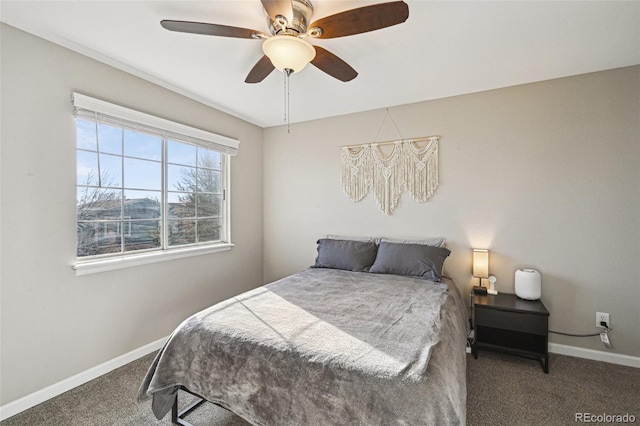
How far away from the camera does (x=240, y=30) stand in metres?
1.59

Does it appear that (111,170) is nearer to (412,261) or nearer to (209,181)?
(209,181)

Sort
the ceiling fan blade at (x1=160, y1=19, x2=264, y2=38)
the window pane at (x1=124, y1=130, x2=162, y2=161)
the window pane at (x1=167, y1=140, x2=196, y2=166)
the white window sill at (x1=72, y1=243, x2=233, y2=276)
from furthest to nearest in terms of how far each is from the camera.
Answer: the window pane at (x1=167, y1=140, x2=196, y2=166) < the window pane at (x1=124, y1=130, x2=162, y2=161) < the white window sill at (x1=72, y1=243, x2=233, y2=276) < the ceiling fan blade at (x1=160, y1=19, x2=264, y2=38)

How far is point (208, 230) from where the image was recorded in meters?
3.41

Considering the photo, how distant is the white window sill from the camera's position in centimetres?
221

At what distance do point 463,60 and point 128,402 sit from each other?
3.51 m

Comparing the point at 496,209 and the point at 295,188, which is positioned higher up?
the point at 295,188

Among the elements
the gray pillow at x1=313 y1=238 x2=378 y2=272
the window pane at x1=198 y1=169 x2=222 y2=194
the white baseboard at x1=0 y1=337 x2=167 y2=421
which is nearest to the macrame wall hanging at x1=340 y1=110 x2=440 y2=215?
the gray pillow at x1=313 y1=238 x2=378 y2=272

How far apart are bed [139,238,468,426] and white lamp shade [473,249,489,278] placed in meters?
0.70

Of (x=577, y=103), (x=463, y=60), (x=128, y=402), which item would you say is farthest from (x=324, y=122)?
(x=128, y=402)

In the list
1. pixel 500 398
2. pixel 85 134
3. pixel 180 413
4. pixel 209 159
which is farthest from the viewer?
pixel 209 159

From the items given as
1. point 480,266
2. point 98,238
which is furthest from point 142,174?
point 480,266

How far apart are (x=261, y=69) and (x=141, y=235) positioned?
1.86m

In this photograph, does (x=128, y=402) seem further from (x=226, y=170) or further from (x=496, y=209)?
(x=496, y=209)

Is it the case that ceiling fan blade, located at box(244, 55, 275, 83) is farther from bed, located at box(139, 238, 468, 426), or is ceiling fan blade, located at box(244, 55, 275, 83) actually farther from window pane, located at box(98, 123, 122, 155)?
bed, located at box(139, 238, 468, 426)
